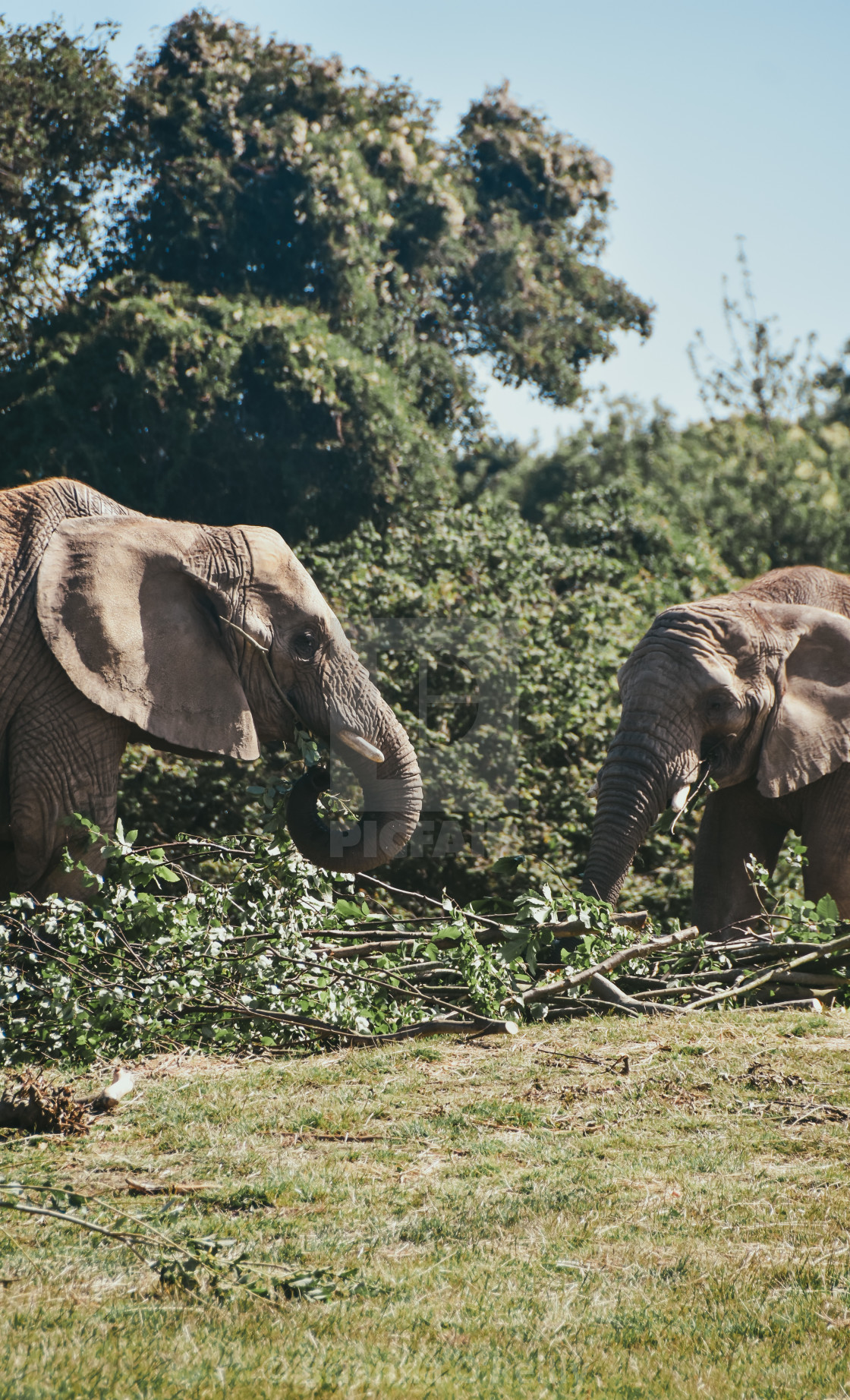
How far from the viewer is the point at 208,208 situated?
17.8 metres

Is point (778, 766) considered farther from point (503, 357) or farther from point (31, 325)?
point (503, 357)

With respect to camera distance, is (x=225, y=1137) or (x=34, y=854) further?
(x=34, y=854)

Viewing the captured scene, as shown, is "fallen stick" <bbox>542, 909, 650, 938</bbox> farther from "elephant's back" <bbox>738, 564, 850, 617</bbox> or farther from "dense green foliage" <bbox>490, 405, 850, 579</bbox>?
"dense green foliage" <bbox>490, 405, 850, 579</bbox>

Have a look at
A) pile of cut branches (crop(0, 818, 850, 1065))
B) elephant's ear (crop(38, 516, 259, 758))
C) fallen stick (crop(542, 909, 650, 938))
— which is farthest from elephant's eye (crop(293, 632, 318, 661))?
fallen stick (crop(542, 909, 650, 938))

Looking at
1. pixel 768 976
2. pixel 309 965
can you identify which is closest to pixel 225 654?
pixel 309 965

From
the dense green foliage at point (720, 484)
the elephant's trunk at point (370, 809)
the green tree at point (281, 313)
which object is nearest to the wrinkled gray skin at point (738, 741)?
the elephant's trunk at point (370, 809)

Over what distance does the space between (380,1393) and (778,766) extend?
528cm

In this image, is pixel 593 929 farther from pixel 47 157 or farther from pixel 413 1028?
pixel 47 157

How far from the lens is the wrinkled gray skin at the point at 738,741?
273 inches

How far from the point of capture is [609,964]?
19.4 feet

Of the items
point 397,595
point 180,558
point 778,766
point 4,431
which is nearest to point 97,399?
point 4,431

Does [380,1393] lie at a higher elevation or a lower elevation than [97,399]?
lower

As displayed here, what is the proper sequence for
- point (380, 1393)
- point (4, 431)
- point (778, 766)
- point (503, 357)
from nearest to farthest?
point (380, 1393) < point (778, 766) < point (4, 431) < point (503, 357)

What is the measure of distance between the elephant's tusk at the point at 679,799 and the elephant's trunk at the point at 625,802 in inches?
0.5
